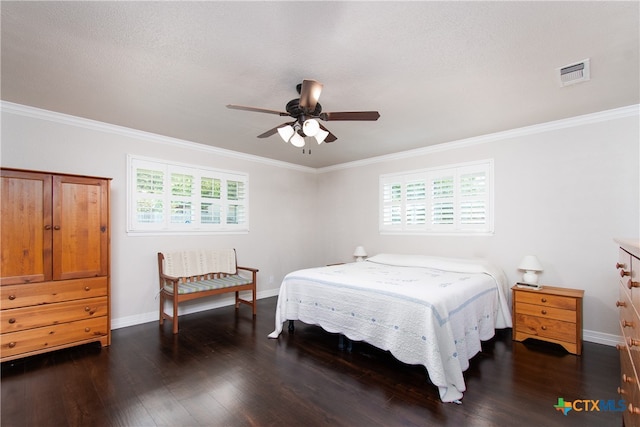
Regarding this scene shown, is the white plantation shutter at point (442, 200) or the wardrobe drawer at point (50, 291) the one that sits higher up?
the white plantation shutter at point (442, 200)

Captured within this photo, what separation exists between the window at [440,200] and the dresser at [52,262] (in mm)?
3937

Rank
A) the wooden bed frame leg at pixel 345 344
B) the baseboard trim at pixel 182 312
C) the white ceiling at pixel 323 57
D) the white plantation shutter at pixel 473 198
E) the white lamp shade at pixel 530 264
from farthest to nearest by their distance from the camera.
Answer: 1. the white plantation shutter at pixel 473 198
2. the baseboard trim at pixel 182 312
3. the white lamp shade at pixel 530 264
4. the wooden bed frame leg at pixel 345 344
5. the white ceiling at pixel 323 57

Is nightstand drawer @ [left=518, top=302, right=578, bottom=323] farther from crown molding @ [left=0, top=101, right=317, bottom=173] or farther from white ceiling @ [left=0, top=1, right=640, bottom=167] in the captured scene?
crown molding @ [left=0, top=101, right=317, bottom=173]

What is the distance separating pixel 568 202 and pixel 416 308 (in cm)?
245

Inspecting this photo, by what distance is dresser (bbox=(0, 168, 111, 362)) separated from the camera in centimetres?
266

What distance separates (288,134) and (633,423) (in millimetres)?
2705

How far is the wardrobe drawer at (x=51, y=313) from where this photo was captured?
2631 millimetres

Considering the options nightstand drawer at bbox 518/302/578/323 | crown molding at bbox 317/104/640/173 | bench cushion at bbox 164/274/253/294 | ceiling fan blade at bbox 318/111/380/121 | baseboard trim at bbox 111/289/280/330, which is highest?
crown molding at bbox 317/104/640/173

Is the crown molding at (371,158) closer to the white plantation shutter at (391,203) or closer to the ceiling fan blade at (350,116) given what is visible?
the white plantation shutter at (391,203)

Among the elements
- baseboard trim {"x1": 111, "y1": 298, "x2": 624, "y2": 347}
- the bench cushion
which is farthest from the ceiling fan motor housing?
baseboard trim {"x1": 111, "y1": 298, "x2": 624, "y2": 347}

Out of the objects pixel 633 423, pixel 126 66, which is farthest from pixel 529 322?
pixel 126 66

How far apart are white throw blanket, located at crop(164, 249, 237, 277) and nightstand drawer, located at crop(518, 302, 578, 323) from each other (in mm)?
3790

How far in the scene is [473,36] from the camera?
1.92m

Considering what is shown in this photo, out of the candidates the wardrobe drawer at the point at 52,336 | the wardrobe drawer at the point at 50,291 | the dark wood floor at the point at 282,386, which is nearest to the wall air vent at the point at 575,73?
the dark wood floor at the point at 282,386
